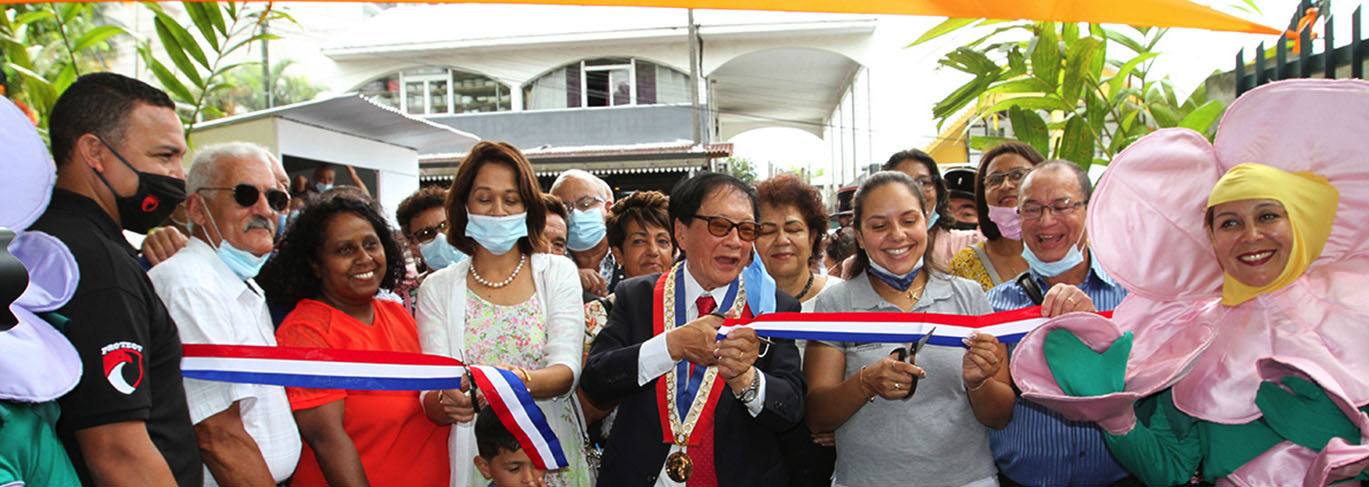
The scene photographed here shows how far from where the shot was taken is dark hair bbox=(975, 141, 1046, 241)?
420cm

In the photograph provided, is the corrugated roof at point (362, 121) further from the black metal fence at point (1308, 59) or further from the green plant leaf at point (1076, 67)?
the black metal fence at point (1308, 59)

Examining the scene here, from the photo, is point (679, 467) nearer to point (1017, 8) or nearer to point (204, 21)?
point (1017, 8)

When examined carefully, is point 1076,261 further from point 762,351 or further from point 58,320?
point 58,320

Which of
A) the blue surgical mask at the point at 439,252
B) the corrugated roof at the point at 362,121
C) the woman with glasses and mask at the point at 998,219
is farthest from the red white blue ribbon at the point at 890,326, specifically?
the corrugated roof at the point at 362,121

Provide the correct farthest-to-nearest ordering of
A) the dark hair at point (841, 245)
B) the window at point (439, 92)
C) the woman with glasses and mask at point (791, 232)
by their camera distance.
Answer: the window at point (439, 92), the dark hair at point (841, 245), the woman with glasses and mask at point (791, 232)

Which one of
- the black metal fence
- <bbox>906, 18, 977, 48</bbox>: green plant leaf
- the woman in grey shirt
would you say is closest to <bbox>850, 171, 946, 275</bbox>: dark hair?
the woman in grey shirt

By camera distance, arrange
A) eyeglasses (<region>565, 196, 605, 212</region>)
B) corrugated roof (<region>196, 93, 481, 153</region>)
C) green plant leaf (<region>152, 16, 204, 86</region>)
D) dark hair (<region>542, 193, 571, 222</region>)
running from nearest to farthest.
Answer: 1. green plant leaf (<region>152, 16, 204, 86</region>)
2. dark hair (<region>542, 193, 571, 222</region>)
3. eyeglasses (<region>565, 196, 605, 212</region>)
4. corrugated roof (<region>196, 93, 481, 153</region>)

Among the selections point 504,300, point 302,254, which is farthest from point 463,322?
point 302,254

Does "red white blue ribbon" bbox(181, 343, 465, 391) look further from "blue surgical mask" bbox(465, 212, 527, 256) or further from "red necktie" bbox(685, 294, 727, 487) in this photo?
"red necktie" bbox(685, 294, 727, 487)

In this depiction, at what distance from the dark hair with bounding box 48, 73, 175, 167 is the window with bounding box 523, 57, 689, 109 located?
2074 centimetres

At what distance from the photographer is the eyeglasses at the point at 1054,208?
330 cm

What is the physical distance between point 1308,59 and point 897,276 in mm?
2529

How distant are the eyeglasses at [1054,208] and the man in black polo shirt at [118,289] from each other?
322 cm

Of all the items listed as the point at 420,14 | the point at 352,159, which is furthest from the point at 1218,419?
the point at 420,14
